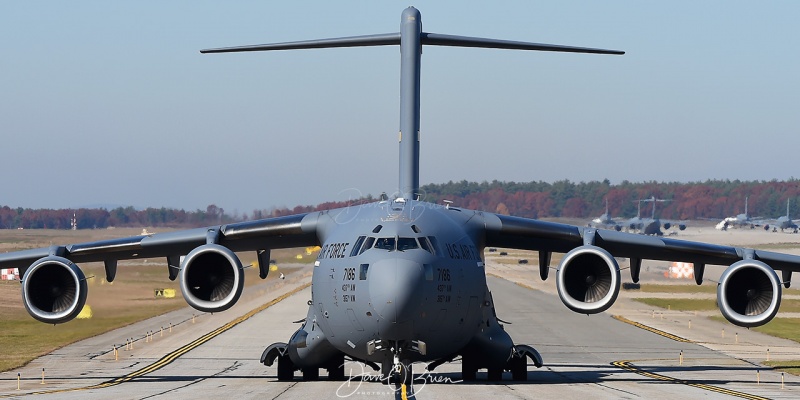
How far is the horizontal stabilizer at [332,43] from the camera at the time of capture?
21359mm

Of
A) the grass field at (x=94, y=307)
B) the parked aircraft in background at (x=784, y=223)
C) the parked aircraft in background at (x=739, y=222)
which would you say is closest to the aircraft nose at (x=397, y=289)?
the grass field at (x=94, y=307)

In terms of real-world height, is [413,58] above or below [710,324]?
above

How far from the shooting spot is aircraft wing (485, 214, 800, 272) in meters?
22.6

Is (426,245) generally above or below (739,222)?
above

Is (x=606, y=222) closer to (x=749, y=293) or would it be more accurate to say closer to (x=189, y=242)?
(x=749, y=293)

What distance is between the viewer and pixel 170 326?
42.8m

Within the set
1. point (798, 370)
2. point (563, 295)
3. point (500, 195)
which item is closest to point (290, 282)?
point (500, 195)

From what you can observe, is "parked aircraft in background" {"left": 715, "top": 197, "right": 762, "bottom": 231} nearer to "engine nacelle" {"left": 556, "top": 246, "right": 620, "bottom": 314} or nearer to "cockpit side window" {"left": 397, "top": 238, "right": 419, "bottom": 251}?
"engine nacelle" {"left": 556, "top": 246, "right": 620, "bottom": 314}

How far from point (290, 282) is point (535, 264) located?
3160 cm

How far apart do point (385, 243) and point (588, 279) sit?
434 centimetres

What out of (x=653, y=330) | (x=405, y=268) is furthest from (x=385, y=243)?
(x=653, y=330)

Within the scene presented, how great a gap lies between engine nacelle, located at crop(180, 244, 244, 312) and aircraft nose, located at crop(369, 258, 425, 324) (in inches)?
147

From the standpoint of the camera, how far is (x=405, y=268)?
18469mm

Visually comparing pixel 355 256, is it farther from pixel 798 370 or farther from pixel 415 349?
pixel 798 370
